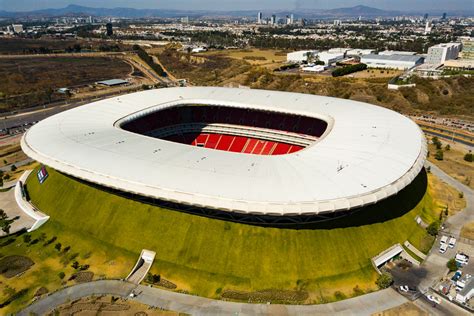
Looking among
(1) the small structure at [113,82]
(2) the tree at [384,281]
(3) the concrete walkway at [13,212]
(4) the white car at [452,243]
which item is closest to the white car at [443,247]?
(4) the white car at [452,243]

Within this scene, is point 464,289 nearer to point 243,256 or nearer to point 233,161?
point 243,256

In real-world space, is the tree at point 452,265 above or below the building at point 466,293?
above

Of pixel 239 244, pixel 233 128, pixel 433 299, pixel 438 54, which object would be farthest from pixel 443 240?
pixel 438 54

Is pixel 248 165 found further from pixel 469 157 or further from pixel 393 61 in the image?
pixel 393 61

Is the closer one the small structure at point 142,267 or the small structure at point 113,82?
the small structure at point 142,267

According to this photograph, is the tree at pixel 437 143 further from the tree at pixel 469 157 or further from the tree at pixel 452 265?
the tree at pixel 452 265
